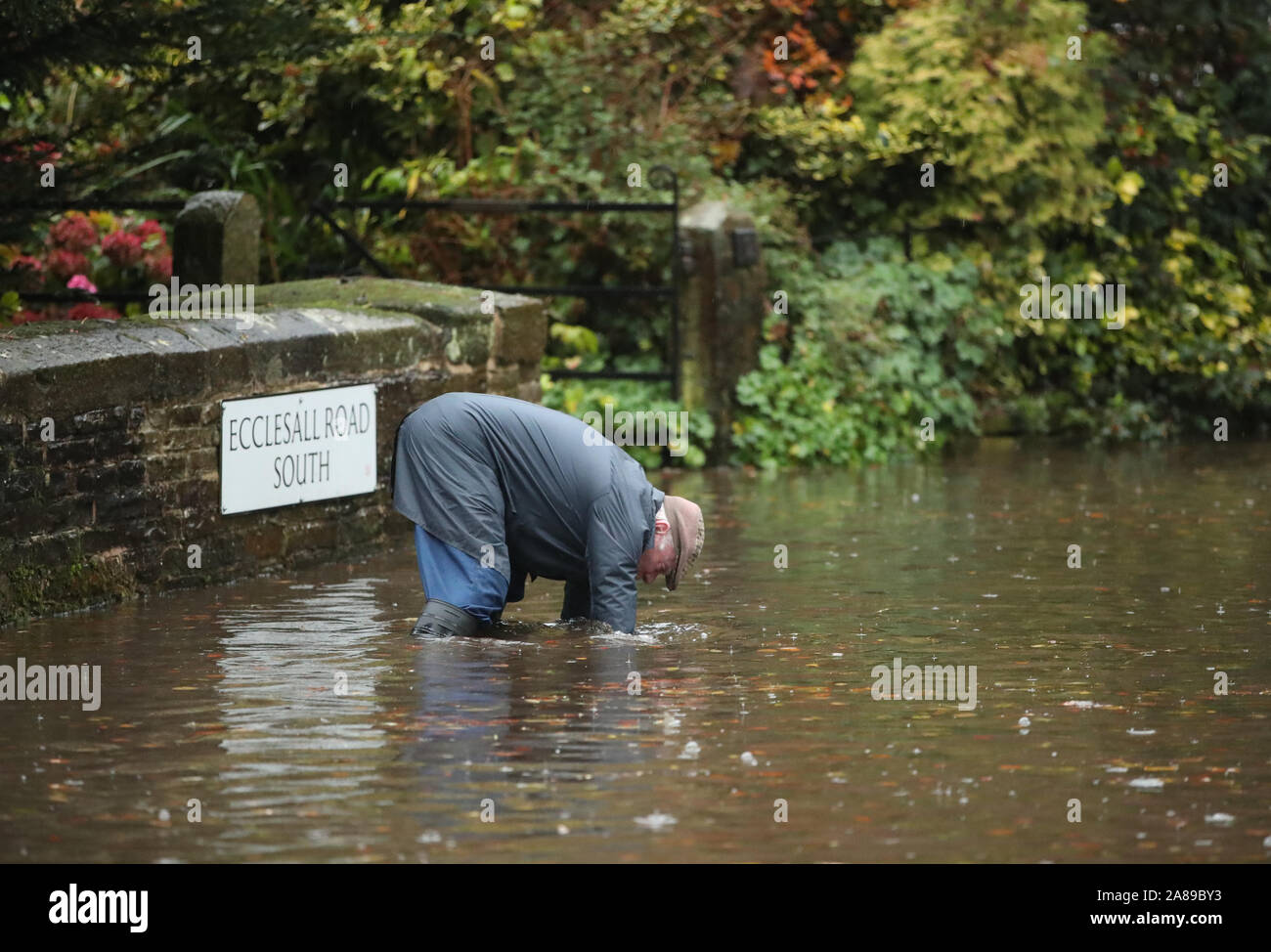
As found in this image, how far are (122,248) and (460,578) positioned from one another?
20.6 ft

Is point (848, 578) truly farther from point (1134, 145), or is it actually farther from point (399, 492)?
point (1134, 145)

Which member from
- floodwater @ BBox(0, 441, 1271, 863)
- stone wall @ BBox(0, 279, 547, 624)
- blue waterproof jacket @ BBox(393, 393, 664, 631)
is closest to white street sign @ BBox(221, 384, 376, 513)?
stone wall @ BBox(0, 279, 547, 624)

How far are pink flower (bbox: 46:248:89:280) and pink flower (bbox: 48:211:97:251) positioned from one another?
5cm

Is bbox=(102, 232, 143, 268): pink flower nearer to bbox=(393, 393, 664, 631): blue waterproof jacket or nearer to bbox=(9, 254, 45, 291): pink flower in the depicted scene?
bbox=(9, 254, 45, 291): pink flower

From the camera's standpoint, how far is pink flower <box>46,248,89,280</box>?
1377cm

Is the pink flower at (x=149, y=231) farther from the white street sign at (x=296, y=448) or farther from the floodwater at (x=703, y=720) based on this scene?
the floodwater at (x=703, y=720)

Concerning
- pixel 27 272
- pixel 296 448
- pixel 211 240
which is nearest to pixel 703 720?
pixel 296 448

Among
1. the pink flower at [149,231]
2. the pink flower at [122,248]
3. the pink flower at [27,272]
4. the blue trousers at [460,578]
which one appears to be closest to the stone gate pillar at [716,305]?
the pink flower at [149,231]

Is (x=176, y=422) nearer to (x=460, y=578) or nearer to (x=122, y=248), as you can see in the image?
(x=460, y=578)

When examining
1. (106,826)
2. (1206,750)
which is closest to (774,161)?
(1206,750)

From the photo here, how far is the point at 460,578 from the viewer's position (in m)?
8.34

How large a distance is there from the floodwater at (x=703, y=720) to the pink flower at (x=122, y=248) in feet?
12.0

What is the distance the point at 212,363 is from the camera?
10102 mm

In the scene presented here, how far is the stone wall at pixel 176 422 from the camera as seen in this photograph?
9.08 metres
